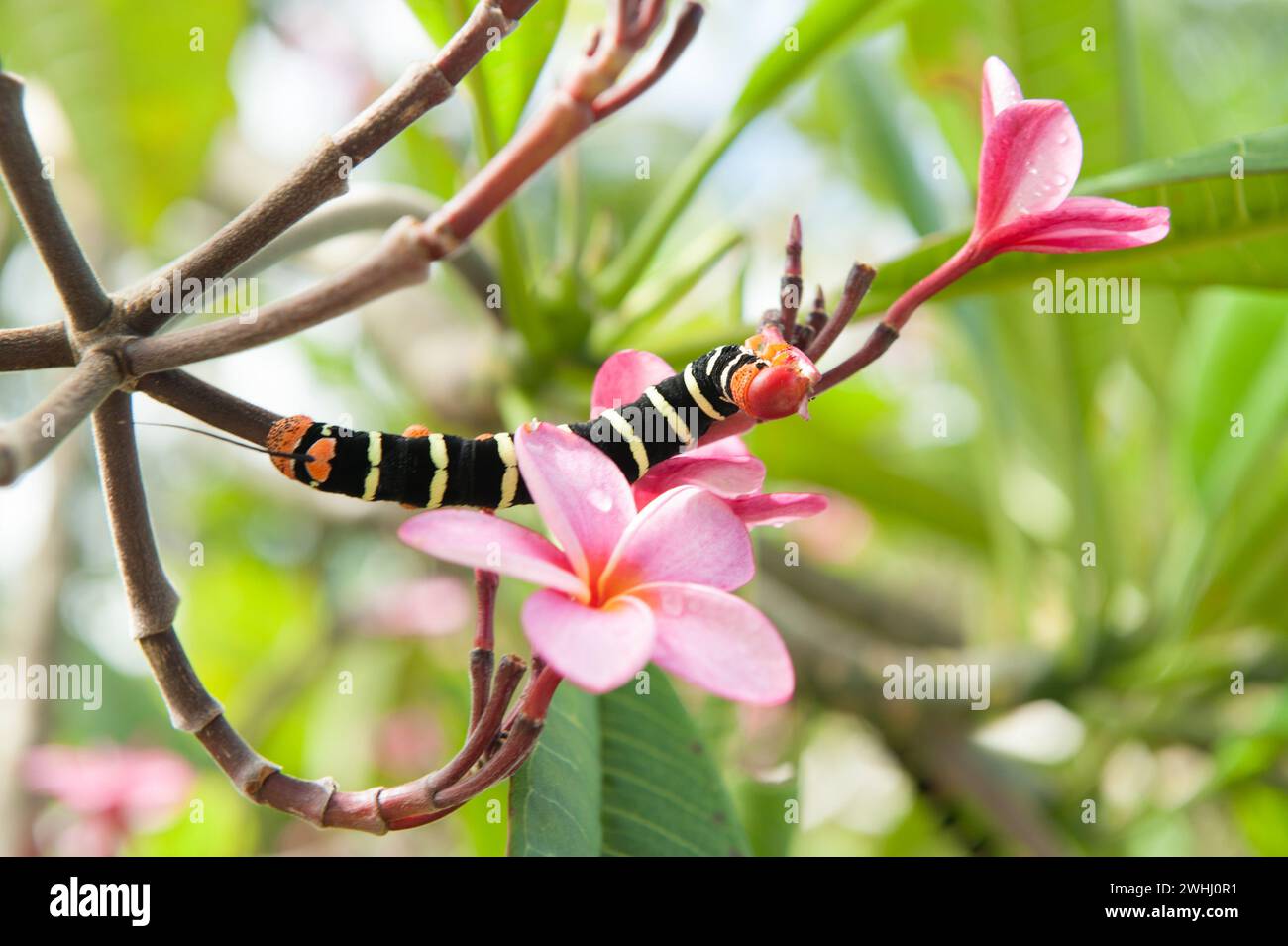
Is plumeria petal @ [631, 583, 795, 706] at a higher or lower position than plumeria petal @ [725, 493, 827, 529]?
lower

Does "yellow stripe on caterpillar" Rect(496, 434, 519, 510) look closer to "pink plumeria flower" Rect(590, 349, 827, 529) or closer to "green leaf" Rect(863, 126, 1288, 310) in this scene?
"pink plumeria flower" Rect(590, 349, 827, 529)

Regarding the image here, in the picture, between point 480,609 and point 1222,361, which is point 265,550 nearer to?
point 1222,361

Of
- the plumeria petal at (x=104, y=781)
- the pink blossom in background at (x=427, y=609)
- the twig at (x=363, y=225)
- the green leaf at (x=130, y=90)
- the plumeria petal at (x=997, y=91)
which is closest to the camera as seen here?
the plumeria petal at (x=997, y=91)

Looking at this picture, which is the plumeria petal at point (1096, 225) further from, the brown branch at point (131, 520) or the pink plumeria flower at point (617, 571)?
the brown branch at point (131, 520)

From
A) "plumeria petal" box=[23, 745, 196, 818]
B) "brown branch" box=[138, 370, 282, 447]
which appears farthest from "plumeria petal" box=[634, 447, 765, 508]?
"plumeria petal" box=[23, 745, 196, 818]

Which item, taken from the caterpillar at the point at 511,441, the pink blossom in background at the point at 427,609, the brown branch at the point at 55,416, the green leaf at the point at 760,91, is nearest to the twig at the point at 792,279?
the caterpillar at the point at 511,441

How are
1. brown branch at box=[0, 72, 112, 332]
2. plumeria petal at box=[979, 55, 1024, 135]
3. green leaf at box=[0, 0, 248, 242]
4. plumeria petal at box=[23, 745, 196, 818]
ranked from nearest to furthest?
brown branch at box=[0, 72, 112, 332]
plumeria petal at box=[979, 55, 1024, 135]
plumeria petal at box=[23, 745, 196, 818]
green leaf at box=[0, 0, 248, 242]
